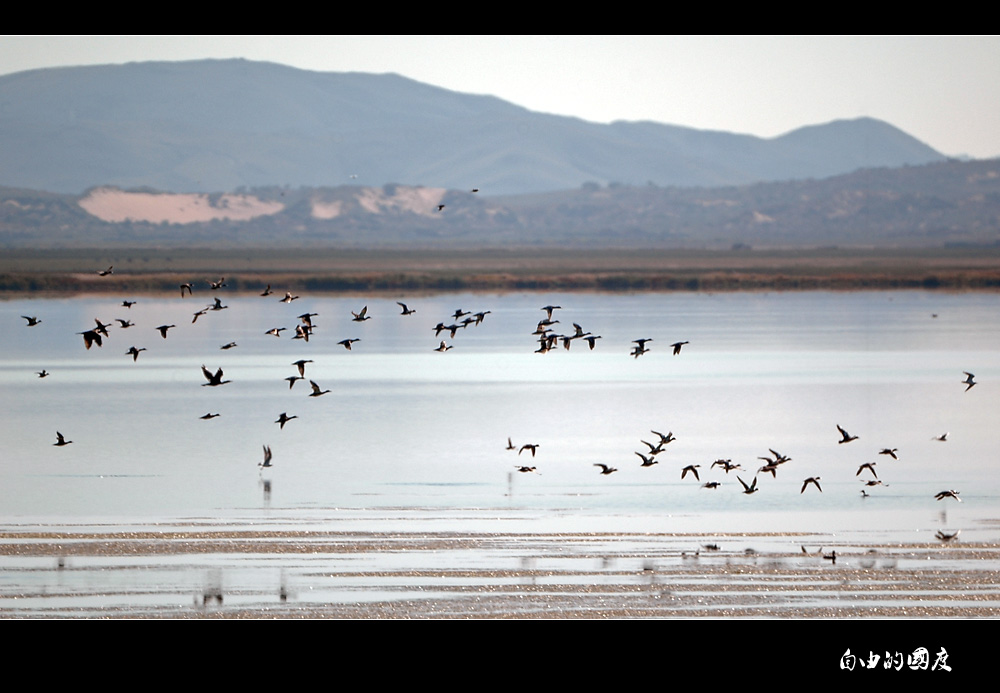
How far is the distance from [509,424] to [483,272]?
57.0 meters

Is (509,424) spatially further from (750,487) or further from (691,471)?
(750,487)

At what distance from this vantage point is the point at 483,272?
3356 inches

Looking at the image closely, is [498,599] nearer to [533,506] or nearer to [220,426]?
[533,506]

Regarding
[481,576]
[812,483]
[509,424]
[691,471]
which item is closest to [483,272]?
[509,424]

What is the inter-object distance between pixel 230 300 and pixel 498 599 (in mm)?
58927

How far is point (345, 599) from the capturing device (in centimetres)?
1466

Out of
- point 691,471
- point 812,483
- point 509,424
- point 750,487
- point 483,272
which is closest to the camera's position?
point 750,487

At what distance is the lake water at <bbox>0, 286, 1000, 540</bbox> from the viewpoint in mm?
19578

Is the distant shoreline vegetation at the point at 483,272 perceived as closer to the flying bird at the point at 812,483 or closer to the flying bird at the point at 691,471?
the flying bird at the point at 691,471

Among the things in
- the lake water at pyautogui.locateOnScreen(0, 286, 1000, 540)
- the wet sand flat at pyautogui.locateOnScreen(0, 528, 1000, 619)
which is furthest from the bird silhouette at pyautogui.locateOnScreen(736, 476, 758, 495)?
the wet sand flat at pyautogui.locateOnScreen(0, 528, 1000, 619)

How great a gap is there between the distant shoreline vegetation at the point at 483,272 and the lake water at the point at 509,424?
19477mm

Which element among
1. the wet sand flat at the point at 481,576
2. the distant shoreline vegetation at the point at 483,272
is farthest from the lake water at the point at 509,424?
the distant shoreline vegetation at the point at 483,272
